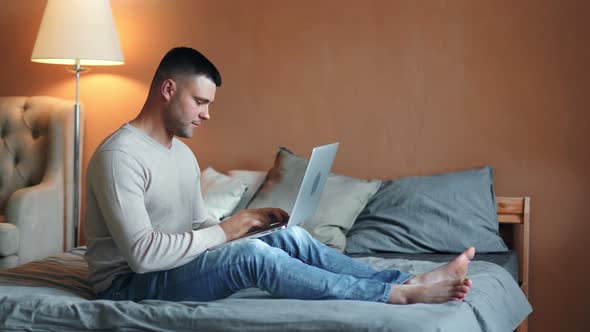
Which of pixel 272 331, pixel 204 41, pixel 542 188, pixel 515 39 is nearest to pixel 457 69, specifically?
pixel 515 39

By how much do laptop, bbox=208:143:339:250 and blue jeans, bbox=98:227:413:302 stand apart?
81 mm

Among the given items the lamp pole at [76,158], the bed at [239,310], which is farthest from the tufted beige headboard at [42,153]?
the bed at [239,310]

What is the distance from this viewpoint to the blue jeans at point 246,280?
2.14 m

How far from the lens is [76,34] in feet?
12.1

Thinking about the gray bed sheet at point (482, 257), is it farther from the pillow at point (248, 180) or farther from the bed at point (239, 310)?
the pillow at point (248, 180)

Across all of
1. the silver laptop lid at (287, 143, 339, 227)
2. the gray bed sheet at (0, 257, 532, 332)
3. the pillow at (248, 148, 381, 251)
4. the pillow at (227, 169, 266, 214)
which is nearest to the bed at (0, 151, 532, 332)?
the gray bed sheet at (0, 257, 532, 332)

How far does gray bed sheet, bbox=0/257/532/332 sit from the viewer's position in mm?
1944

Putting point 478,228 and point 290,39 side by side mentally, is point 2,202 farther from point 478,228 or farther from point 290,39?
point 478,228

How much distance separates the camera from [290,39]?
3771 mm

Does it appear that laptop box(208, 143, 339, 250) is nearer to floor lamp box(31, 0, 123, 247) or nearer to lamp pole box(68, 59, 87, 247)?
floor lamp box(31, 0, 123, 247)

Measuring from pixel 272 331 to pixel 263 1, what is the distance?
217cm

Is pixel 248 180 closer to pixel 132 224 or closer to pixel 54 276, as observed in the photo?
pixel 54 276

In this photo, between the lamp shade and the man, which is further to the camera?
the lamp shade

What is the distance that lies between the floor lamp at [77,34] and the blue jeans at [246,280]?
1.67 m
